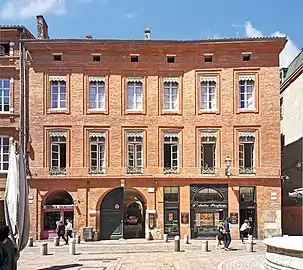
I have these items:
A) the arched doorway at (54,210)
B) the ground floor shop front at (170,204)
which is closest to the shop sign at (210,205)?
the ground floor shop front at (170,204)

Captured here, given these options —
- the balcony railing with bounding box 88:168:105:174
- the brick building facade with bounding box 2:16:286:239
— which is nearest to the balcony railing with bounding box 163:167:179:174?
the brick building facade with bounding box 2:16:286:239

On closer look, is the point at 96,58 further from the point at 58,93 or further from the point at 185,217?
the point at 185,217

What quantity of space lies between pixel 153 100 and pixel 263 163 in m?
7.76

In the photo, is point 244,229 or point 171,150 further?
point 171,150

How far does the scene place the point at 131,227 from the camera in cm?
4131

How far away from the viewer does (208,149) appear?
36.3 metres

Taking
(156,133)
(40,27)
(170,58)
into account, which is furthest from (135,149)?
(40,27)

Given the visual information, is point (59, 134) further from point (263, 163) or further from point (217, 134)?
point (263, 163)

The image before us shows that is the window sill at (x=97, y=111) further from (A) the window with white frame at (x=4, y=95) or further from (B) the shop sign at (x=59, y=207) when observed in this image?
(B) the shop sign at (x=59, y=207)

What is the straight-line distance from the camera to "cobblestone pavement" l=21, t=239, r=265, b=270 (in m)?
21.4

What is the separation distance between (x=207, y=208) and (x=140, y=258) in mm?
11804

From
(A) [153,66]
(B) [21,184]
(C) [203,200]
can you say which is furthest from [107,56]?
(B) [21,184]

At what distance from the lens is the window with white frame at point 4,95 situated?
36.2 meters

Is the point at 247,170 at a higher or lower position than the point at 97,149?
lower
